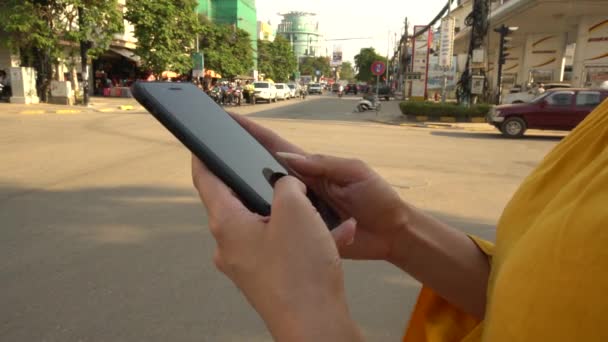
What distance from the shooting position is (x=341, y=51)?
98062mm

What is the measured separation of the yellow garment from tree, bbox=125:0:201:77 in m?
26.3

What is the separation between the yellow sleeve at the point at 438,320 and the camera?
1.18 m

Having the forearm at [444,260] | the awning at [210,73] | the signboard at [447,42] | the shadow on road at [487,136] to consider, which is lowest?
the shadow on road at [487,136]

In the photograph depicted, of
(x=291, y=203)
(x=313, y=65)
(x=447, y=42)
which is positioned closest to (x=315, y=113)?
(x=447, y=42)

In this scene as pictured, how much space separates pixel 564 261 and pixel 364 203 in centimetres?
63

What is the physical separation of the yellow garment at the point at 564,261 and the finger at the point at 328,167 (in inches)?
16.7

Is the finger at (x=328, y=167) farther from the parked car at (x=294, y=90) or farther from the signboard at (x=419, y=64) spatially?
the parked car at (x=294, y=90)

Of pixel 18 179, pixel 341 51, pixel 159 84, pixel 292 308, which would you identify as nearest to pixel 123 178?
pixel 18 179

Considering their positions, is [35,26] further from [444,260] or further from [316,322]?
[316,322]

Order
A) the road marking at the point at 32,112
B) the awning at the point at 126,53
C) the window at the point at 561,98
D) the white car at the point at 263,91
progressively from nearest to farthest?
1. the window at the point at 561,98
2. the road marking at the point at 32,112
3. the white car at the point at 263,91
4. the awning at the point at 126,53

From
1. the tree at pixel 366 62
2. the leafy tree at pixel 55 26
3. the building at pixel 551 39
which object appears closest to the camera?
the leafy tree at pixel 55 26

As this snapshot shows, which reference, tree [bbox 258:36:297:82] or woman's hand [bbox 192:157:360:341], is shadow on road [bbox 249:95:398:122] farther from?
tree [bbox 258:36:297:82]

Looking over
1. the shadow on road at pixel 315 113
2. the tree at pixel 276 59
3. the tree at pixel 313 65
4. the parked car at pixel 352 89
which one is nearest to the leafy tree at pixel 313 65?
the tree at pixel 313 65

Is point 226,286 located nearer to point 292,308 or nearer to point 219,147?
point 219,147
